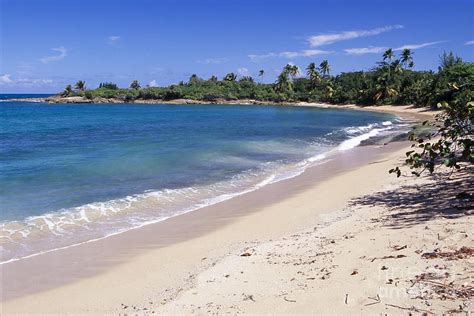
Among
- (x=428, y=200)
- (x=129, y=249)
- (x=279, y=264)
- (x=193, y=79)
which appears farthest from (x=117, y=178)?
(x=193, y=79)

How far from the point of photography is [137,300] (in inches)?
221

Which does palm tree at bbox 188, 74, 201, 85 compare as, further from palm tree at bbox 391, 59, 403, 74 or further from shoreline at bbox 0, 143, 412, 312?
shoreline at bbox 0, 143, 412, 312

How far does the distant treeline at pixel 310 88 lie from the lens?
83188 mm

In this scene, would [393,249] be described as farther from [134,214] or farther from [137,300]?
[134,214]

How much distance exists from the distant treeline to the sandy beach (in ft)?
222

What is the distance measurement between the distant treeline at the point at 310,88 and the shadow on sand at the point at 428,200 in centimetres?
6524

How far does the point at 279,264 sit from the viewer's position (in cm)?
612

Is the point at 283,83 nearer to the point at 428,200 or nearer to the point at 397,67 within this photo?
the point at 397,67

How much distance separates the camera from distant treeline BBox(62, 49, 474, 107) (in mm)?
83188

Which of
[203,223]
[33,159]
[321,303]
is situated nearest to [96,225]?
[203,223]

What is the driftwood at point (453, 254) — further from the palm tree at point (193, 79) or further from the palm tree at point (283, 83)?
the palm tree at point (193, 79)

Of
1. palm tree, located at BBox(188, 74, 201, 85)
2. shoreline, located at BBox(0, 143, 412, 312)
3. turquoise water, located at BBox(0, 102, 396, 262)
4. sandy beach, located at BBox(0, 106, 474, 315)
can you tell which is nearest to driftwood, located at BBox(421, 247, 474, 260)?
sandy beach, located at BBox(0, 106, 474, 315)

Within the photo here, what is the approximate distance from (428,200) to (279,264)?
4.19 meters

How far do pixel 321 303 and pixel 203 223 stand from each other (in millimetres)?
5281
